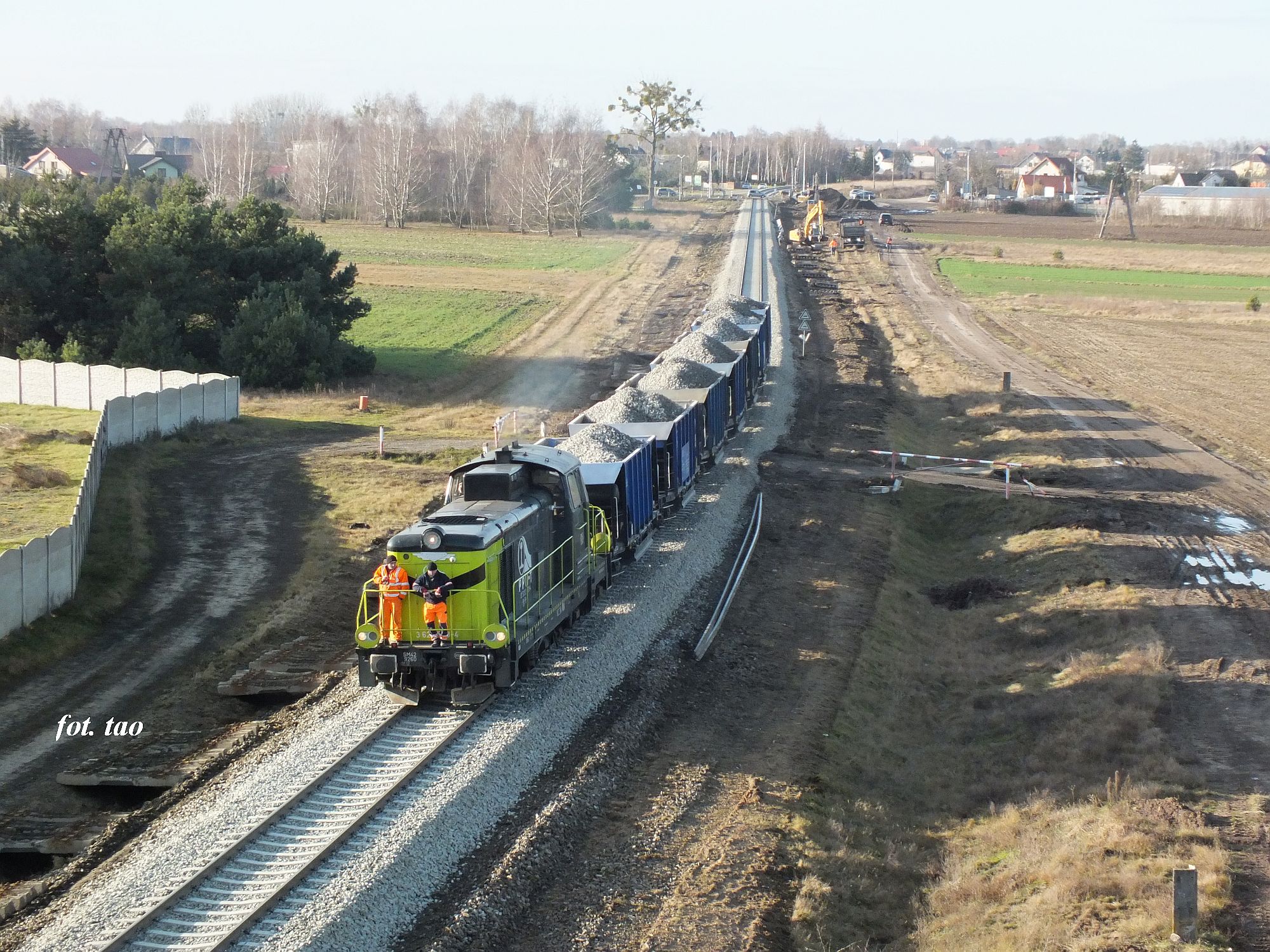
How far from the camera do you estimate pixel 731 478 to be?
3812 cm

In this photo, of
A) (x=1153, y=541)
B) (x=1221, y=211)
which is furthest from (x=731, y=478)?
(x=1221, y=211)

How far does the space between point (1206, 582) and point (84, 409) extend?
40.8 meters

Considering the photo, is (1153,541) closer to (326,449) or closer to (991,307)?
(326,449)

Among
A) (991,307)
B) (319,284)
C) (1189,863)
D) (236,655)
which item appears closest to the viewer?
(1189,863)

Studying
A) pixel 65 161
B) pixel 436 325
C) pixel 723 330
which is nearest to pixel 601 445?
pixel 723 330

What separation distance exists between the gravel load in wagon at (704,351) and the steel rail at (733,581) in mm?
9772

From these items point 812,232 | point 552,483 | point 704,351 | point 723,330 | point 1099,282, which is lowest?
point 552,483

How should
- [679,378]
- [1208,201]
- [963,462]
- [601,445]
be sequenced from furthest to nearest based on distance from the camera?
[1208,201] → [963,462] → [679,378] → [601,445]

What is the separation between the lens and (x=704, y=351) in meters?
45.1

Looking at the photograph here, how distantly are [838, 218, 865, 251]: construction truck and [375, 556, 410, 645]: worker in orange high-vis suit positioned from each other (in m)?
103

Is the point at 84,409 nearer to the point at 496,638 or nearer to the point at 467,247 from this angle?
the point at 496,638

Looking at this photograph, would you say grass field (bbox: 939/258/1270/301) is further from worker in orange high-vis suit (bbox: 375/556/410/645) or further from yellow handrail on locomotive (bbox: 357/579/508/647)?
worker in orange high-vis suit (bbox: 375/556/410/645)

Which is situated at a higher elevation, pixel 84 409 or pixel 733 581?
pixel 84 409

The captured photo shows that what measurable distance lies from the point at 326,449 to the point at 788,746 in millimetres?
28407
